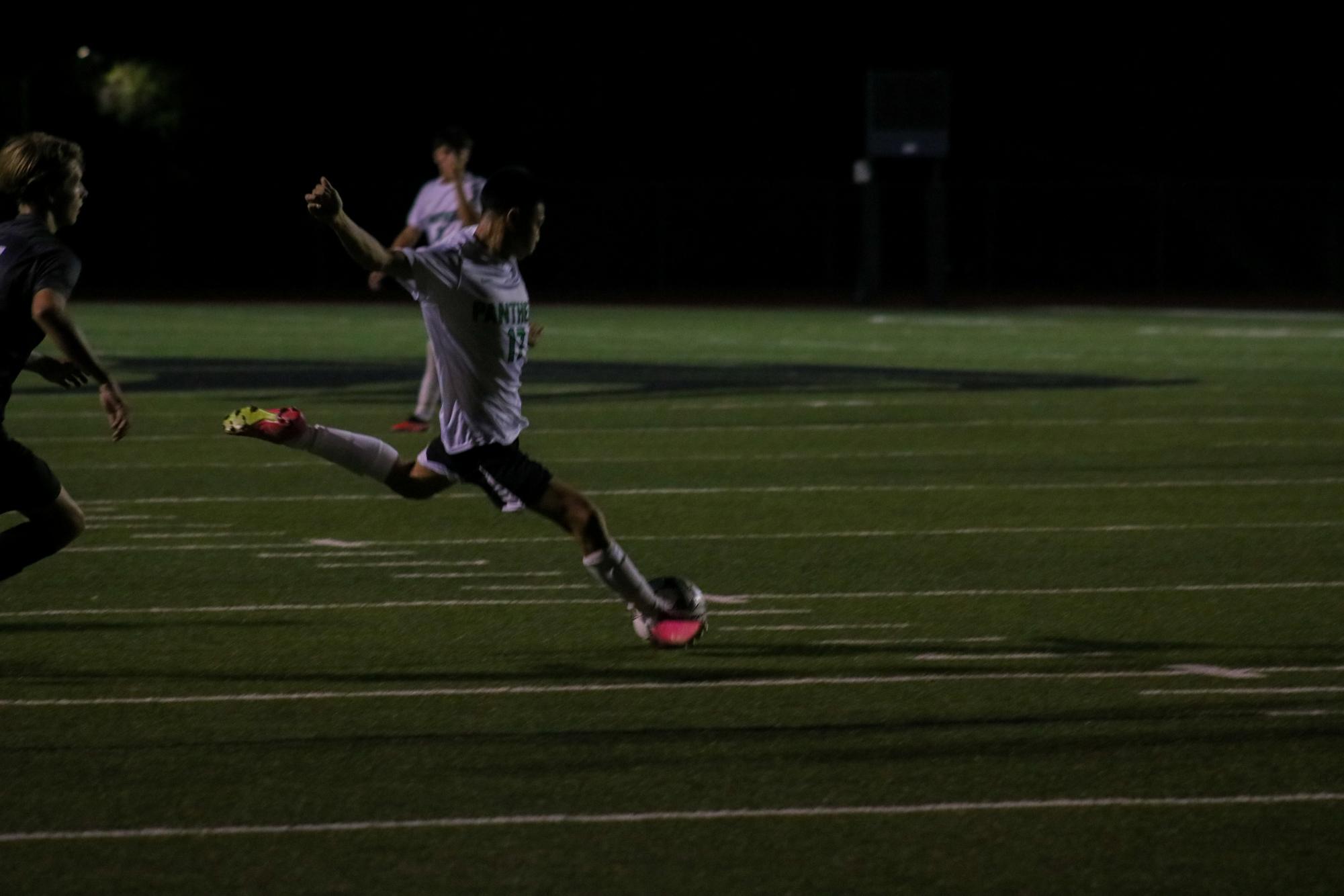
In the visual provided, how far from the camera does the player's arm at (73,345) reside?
6852 millimetres

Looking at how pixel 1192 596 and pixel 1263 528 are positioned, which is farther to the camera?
pixel 1263 528

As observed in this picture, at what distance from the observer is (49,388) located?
20.4m

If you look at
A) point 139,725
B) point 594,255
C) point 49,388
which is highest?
point 139,725

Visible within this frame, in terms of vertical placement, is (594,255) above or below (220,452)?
below

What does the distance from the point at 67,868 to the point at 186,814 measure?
50 cm

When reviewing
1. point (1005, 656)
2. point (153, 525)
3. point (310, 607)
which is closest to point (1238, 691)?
point (1005, 656)

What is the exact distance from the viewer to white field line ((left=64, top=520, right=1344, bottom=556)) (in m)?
10.7

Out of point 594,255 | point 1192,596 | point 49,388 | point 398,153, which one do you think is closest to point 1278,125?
point 594,255

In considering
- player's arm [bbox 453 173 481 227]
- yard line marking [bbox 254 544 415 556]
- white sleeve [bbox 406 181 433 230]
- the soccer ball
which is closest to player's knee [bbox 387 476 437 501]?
the soccer ball

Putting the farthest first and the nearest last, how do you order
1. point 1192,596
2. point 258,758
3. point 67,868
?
point 1192,596
point 258,758
point 67,868

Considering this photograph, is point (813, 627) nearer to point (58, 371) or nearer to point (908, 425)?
point (58, 371)

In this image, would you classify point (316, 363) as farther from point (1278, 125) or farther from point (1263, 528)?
point (1278, 125)

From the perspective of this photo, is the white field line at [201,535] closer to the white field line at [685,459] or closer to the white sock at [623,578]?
the white field line at [685,459]

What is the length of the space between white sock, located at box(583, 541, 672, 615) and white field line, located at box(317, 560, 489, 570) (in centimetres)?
232
